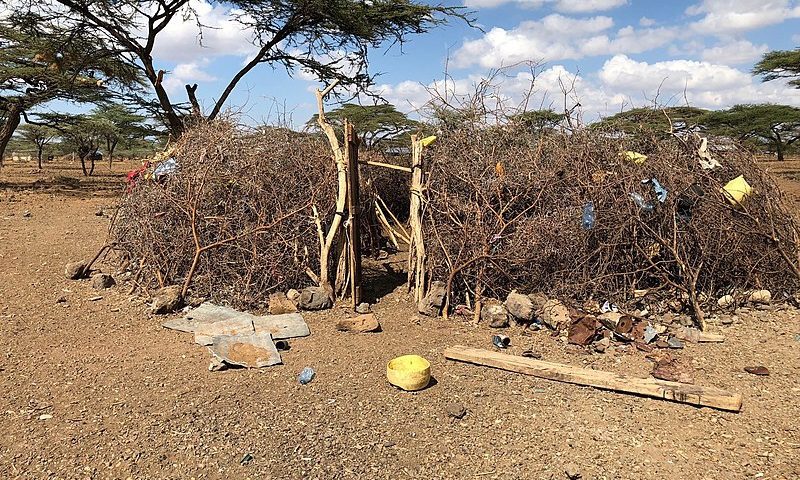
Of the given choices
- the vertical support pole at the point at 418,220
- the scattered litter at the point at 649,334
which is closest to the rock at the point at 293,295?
the vertical support pole at the point at 418,220

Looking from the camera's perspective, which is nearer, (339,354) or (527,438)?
(527,438)

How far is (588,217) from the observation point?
212 inches

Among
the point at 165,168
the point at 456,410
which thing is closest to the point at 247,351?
the point at 456,410

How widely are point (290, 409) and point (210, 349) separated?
4.18 ft

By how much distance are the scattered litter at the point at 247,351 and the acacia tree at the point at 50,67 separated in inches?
373

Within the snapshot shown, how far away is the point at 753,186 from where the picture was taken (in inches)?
221

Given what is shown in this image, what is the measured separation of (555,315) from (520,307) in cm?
30

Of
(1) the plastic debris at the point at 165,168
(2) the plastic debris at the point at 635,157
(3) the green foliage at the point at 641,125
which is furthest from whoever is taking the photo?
(1) the plastic debris at the point at 165,168

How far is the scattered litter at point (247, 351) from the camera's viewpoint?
4402mm

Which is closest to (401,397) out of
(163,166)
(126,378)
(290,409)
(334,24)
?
(290,409)

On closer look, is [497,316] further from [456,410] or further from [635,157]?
[635,157]

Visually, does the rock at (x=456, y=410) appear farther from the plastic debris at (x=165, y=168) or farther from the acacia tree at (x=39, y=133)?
the acacia tree at (x=39, y=133)

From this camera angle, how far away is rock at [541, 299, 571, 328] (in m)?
5.07

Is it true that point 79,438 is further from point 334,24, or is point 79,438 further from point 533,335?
point 334,24
